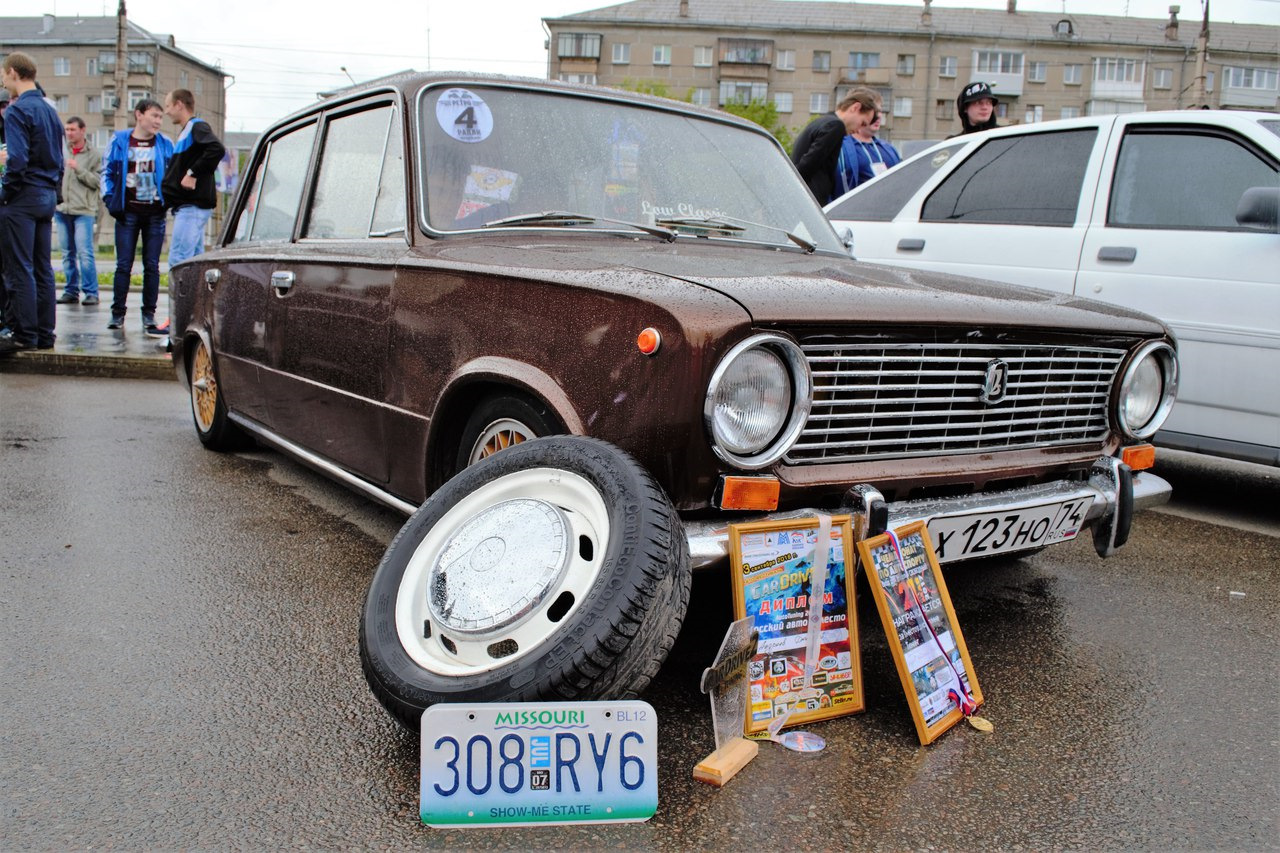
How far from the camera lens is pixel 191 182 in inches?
343

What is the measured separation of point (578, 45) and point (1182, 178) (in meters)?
68.9

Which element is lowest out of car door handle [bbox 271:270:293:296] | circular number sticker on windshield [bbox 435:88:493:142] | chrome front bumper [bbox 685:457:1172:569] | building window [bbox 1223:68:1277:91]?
chrome front bumper [bbox 685:457:1172:569]

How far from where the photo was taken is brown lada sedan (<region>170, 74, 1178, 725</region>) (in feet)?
7.46

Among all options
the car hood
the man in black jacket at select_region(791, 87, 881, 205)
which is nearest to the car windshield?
the car hood

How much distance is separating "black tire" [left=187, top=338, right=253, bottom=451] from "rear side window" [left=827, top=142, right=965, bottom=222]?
339cm

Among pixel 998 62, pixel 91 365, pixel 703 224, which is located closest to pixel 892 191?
pixel 703 224

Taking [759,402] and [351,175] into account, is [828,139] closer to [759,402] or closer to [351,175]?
[351,175]

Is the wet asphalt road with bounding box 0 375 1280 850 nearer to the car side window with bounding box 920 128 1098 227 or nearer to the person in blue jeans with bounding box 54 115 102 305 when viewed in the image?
the car side window with bounding box 920 128 1098 227

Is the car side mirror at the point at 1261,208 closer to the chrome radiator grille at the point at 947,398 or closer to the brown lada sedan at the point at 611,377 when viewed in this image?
the brown lada sedan at the point at 611,377

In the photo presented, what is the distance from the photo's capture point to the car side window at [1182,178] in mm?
4699

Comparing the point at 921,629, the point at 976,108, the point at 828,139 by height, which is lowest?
the point at 921,629

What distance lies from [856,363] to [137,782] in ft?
6.04

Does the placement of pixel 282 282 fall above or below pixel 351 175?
below

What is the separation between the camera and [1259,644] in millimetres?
3234
